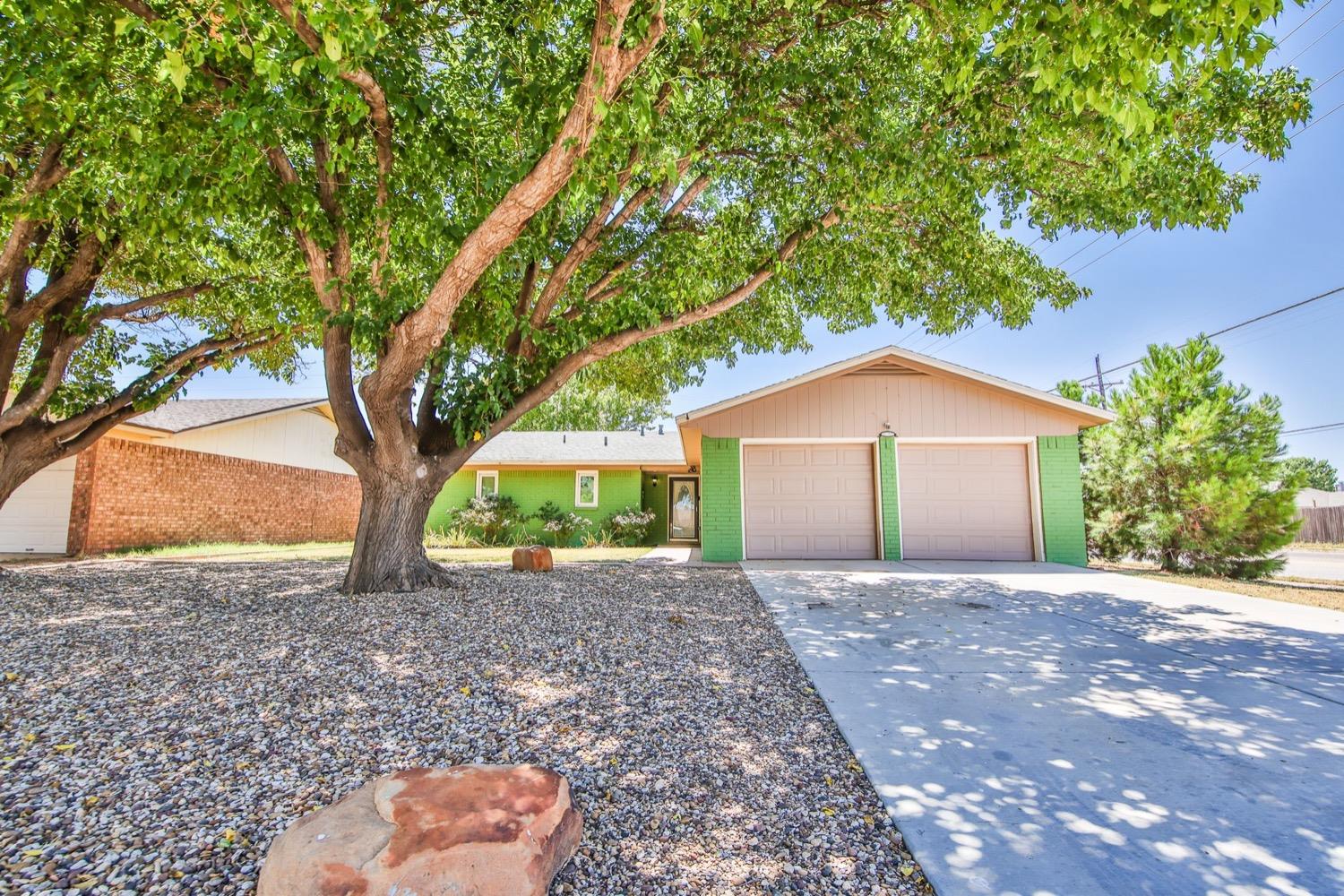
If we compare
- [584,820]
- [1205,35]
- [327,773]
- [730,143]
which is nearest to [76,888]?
[327,773]

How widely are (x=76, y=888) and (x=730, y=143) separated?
6.32 metres

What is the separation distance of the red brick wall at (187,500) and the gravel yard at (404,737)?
760 cm

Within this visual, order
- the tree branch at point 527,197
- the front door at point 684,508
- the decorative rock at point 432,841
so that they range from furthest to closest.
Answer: the front door at point 684,508
the tree branch at point 527,197
the decorative rock at point 432,841

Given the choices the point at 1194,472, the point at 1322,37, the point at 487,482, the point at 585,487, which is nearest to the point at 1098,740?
the point at 1194,472

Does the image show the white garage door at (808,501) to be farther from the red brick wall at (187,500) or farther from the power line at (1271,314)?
the red brick wall at (187,500)

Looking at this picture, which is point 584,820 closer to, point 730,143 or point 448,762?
point 448,762

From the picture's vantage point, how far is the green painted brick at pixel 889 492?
10.4 m

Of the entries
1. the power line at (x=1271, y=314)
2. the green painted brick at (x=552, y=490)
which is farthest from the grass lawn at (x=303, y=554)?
the power line at (x=1271, y=314)

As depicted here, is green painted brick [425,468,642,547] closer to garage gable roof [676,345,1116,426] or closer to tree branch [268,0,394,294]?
garage gable roof [676,345,1116,426]

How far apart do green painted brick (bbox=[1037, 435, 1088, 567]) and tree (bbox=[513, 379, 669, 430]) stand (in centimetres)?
1930

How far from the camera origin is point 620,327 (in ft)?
21.3

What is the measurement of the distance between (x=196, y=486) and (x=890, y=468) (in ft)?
47.9

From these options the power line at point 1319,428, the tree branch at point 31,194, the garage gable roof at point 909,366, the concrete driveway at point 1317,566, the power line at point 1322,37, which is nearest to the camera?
A: the tree branch at point 31,194

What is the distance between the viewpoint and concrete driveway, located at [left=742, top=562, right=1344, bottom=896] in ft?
6.26
